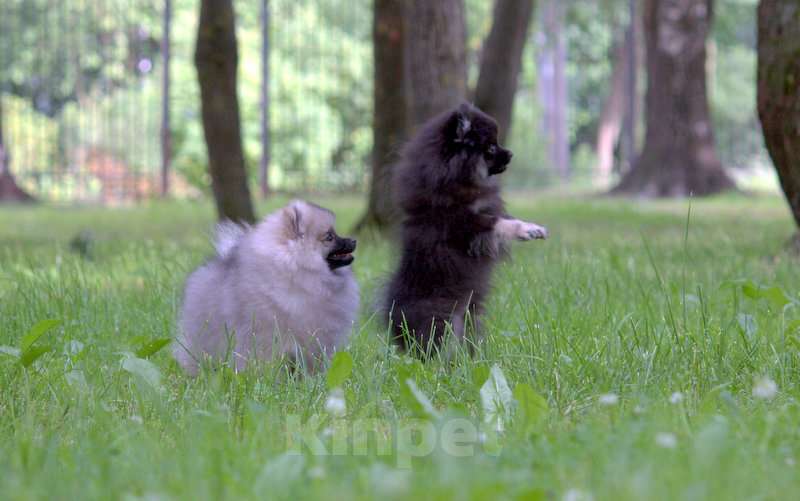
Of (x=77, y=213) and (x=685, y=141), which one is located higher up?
(x=685, y=141)

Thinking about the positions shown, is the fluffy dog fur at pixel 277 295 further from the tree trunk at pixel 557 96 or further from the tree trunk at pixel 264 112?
the tree trunk at pixel 557 96

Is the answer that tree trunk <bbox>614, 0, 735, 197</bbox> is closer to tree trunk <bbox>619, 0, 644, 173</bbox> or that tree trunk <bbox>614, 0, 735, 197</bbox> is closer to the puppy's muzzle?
tree trunk <bbox>619, 0, 644, 173</bbox>

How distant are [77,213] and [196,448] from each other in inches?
521

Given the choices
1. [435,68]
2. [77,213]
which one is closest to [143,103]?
[77,213]

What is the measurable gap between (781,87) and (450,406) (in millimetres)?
4057

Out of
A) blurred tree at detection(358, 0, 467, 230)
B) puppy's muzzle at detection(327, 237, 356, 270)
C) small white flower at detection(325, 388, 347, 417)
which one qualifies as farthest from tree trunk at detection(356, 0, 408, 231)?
small white flower at detection(325, 388, 347, 417)

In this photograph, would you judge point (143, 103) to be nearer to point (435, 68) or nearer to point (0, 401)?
point (435, 68)

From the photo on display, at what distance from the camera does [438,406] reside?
10.2ft

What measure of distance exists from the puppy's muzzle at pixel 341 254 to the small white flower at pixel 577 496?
2020 millimetres

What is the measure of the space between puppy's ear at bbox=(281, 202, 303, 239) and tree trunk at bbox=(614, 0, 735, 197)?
479 inches

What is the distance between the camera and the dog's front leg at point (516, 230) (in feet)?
12.6

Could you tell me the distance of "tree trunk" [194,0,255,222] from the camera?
7.99 m

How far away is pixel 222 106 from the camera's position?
8.19m

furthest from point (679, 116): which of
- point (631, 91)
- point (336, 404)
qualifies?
point (336, 404)
